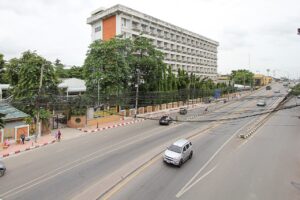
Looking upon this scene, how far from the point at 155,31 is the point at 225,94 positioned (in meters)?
37.3

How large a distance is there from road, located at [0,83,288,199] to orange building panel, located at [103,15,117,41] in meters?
30.8

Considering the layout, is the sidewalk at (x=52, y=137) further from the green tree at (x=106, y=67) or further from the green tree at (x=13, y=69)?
the green tree at (x=13, y=69)

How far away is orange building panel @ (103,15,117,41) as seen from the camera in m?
56.7

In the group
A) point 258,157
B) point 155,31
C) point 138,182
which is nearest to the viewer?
point 138,182

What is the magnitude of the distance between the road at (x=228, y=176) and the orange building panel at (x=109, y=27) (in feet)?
126

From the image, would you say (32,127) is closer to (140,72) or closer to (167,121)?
(167,121)

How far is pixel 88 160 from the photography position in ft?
64.0

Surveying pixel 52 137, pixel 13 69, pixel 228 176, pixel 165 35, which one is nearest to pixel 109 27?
pixel 165 35

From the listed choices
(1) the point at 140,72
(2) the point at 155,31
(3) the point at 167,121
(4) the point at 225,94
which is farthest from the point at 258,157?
(4) the point at 225,94

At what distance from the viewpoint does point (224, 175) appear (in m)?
16.8

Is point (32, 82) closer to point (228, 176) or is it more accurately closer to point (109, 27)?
point (228, 176)

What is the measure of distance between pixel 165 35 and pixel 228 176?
60864 mm

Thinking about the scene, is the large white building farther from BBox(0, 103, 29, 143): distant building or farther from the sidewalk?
BBox(0, 103, 29, 143): distant building

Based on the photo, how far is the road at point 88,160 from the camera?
14188 millimetres
